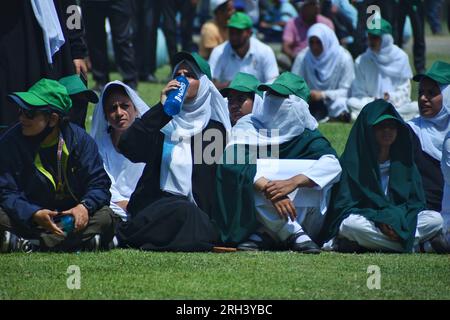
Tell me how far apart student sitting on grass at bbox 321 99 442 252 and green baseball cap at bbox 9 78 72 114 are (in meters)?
1.77

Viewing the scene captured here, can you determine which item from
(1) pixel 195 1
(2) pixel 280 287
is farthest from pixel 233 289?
(1) pixel 195 1

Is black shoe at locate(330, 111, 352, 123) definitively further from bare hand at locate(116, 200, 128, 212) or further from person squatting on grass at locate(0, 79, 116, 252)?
person squatting on grass at locate(0, 79, 116, 252)

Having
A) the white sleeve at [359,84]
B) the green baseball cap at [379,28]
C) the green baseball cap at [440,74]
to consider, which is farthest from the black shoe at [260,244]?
the green baseball cap at [379,28]

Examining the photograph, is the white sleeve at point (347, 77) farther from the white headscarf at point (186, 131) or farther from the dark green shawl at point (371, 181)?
the dark green shawl at point (371, 181)

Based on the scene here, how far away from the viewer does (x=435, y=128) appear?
27.9 feet

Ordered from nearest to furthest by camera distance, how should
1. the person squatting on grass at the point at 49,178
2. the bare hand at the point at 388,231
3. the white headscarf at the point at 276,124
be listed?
the person squatting on grass at the point at 49,178, the bare hand at the point at 388,231, the white headscarf at the point at 276,124

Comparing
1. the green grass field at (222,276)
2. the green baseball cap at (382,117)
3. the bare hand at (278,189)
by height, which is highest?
the green baseball cap at (382,117)

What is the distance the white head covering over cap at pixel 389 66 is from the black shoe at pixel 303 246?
216 inches

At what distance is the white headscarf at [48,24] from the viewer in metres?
7.86

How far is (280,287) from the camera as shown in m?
6.50

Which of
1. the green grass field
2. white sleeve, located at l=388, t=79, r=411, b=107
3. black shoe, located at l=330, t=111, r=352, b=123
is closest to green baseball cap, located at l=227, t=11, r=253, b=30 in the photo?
black shoe, located at l=330, t=111, r=352, b=123
